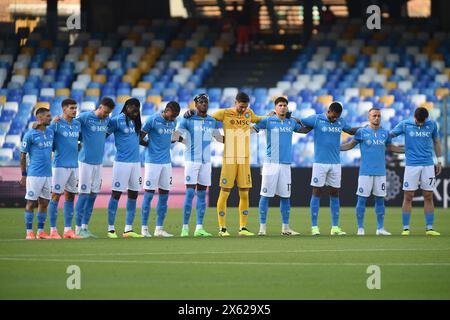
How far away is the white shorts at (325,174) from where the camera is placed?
60.0 feet

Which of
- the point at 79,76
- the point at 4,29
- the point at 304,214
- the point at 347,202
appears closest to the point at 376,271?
the point at 304,214

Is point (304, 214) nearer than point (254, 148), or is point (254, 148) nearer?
point (304, 214)

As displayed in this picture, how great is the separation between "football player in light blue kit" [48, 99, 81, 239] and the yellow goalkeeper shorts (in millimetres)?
2291

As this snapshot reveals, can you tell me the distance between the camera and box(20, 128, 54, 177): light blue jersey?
56.2ft

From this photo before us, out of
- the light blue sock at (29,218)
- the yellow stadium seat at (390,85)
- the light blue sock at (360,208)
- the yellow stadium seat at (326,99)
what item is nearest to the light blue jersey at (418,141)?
the light blue sock at (360,208)

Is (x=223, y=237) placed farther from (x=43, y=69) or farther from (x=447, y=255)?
(x=43, y=69)

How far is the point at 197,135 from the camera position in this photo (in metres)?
18.0

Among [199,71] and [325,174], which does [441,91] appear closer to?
[199,71]

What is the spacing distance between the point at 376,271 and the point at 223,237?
5.64 m

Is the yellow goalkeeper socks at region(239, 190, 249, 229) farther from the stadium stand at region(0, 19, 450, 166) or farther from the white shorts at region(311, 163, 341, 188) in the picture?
the stadium stand at region(0, 19, 450, 166)

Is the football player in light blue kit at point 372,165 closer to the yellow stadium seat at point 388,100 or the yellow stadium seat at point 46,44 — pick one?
the yellow stadium seat at point 388,100

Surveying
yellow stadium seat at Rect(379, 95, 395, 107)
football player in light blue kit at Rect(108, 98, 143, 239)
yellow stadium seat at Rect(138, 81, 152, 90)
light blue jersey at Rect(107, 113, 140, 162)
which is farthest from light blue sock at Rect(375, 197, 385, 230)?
yellow stadium seat at Rect(138, 81, 152, 90)
